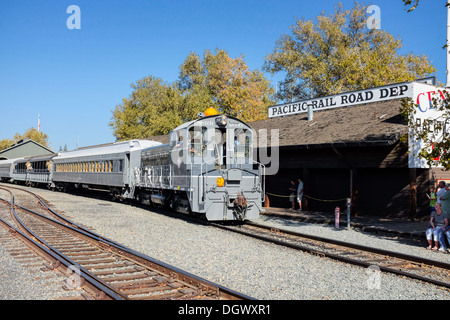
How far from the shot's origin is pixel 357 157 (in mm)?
16078

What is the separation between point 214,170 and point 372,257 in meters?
5.52

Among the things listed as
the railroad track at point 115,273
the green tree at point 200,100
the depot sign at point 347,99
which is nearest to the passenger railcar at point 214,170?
the railroad track at point 115,273

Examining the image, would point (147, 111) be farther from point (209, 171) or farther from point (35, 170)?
point (209, 171)

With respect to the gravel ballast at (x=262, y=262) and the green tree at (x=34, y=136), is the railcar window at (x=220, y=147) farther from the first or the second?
the green tree at (x=34, y=136)

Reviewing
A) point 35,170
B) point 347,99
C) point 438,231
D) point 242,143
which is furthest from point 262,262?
point 35,170

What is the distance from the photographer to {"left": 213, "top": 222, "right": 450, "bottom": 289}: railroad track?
23.7 ft

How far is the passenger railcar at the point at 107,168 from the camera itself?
19.0m

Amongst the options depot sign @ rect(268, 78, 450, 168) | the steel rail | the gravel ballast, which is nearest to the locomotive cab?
the gravel ballast

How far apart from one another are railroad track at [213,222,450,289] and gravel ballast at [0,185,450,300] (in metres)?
0.22

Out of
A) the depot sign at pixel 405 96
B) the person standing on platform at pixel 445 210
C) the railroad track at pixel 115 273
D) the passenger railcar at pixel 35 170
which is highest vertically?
the depot sign at pixel 405 96

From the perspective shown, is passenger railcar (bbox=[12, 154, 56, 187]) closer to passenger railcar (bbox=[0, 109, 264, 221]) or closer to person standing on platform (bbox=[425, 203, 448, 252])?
passenger railcar (bbox=[0, 109, 264, 221])

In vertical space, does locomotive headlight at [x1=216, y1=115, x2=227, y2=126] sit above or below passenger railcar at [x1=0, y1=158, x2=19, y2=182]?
above

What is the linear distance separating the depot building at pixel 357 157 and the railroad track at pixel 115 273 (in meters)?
10.00
